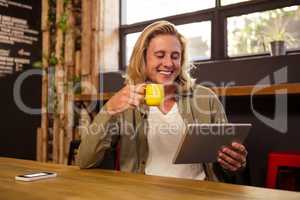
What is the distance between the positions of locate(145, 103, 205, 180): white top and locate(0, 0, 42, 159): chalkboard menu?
229 cm

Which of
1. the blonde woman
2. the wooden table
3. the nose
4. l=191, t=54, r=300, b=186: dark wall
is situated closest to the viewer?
the wooden table

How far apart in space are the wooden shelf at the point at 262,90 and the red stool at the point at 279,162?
40 cm

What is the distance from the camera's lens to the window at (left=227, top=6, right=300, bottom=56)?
9.32 feet

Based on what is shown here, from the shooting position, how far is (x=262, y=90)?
7.75 feet

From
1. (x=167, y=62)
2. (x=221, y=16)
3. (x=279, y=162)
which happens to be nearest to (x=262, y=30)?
(x=221, y=16)

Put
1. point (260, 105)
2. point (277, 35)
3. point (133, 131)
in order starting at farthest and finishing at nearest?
1. point (277, 35)
2. point (260, 105)
3. point (133, 131)

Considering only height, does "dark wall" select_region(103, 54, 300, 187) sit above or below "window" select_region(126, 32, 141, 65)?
below

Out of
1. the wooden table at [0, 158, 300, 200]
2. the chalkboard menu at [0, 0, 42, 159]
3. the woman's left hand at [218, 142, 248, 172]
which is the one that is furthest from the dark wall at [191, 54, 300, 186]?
the chalkboard menu at [0, 0, 42, 159]

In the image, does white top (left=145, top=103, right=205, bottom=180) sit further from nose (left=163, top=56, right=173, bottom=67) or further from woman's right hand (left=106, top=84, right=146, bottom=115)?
woman's right hand (left=106, top=84, right=146, bottom=115)

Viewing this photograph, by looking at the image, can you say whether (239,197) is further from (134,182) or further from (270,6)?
(270,6)

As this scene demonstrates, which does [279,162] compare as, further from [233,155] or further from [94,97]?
[94,97]

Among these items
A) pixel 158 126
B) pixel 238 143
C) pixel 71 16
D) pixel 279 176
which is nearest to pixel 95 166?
pixel 158 126

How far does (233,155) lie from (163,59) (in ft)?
2.40

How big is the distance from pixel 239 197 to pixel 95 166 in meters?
0.78
